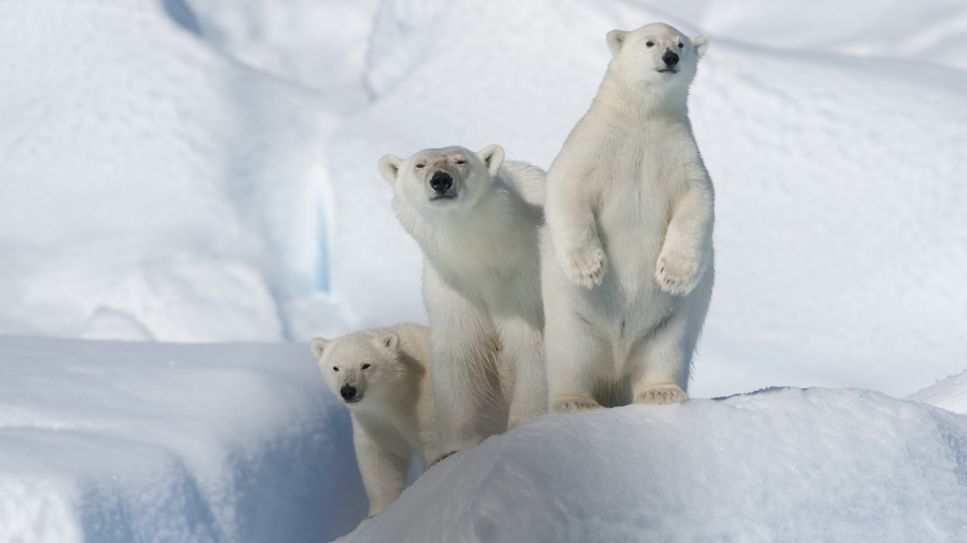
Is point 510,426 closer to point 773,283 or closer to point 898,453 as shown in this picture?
point 898,453

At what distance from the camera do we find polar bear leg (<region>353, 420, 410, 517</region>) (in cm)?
404

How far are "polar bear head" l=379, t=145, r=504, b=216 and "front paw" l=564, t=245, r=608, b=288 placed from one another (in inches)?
20.8

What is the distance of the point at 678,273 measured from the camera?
293 centimetres

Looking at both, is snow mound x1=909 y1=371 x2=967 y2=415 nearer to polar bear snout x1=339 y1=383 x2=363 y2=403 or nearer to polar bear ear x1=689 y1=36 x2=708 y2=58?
polar bear ear x1=689 y1=36 x2=708 y2=58

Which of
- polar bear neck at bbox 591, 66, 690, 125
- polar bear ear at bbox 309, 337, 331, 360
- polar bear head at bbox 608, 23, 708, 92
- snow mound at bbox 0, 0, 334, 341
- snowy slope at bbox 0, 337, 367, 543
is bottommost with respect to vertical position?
snow mound at bbox 0, 0, 334, 341

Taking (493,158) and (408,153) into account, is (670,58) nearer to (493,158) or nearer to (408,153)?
(493,158)

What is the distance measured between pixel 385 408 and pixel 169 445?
0.69m

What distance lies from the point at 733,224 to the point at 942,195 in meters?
0.99

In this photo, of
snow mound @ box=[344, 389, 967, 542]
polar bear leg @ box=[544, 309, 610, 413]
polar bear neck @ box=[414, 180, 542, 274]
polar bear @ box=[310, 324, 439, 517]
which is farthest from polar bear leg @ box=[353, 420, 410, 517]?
snow mound @ box=[344, 389, 967, 542]

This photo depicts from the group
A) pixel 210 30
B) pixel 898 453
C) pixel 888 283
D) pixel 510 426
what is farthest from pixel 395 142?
pixel 898 453

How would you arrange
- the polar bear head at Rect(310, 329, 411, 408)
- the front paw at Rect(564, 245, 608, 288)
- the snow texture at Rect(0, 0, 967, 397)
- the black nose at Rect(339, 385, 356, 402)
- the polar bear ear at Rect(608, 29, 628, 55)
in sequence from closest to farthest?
the front paw at Rect(564, 245, 608, 288)
the polar bear ear at Rect(608, 29, 628, 55)
the black nose at Rect(339, 385, 356, 402)
the polar bear head at Rect(310, 329, 411, 408)
the snow texture at Rect(0, 0, 967, 397)

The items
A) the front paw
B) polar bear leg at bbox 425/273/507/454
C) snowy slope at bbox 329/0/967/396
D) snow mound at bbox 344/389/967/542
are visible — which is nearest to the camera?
snow mound at bbox 344/389/967/542

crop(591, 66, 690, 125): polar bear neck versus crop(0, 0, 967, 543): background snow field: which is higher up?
crop(591, 66, 690, 125): polar bear neck

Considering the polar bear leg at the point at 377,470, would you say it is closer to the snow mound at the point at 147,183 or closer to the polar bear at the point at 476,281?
the polar bear at the point at 476,281
